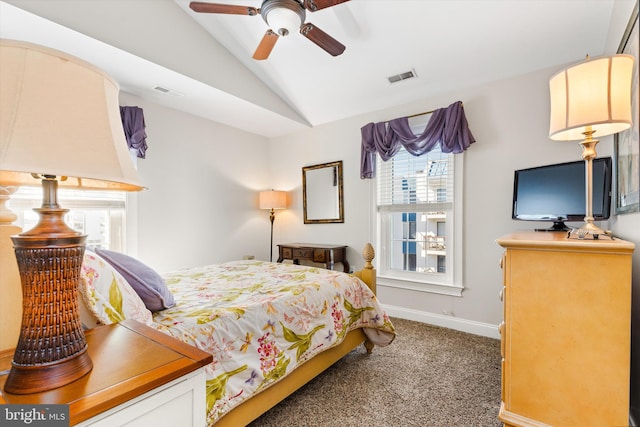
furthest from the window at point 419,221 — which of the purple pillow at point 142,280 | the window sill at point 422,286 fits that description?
the purple pillow at point 142,280

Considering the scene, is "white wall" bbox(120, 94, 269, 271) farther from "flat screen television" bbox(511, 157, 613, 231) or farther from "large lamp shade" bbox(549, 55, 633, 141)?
"large lamp shade" bbox(549, 55, 633, 141)

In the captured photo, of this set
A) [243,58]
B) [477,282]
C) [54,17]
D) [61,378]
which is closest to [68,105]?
[61,378]

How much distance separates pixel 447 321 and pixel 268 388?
222 cm

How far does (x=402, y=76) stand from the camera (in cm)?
303

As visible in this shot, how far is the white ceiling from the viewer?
2150 mm

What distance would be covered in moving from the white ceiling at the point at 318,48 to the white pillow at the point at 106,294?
1.98 metres

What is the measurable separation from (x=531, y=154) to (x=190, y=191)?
12.3ft

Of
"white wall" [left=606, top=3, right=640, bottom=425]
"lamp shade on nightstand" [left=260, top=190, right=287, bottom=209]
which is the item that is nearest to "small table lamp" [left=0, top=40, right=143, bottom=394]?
"white wall" [left=606, top=3, right=640, bottom=425]

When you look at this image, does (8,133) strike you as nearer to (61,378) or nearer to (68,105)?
(68,105)

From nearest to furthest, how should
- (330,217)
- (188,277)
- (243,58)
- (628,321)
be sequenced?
(628,321) < (188,277) < (243,58) < (330,217)

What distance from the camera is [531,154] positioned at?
263 cm

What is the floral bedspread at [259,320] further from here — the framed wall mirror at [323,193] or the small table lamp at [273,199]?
the small table lamp at [273,199]

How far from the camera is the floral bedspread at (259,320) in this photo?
4.43ft

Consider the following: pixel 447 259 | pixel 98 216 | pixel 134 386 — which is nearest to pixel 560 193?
pixel 447 259
